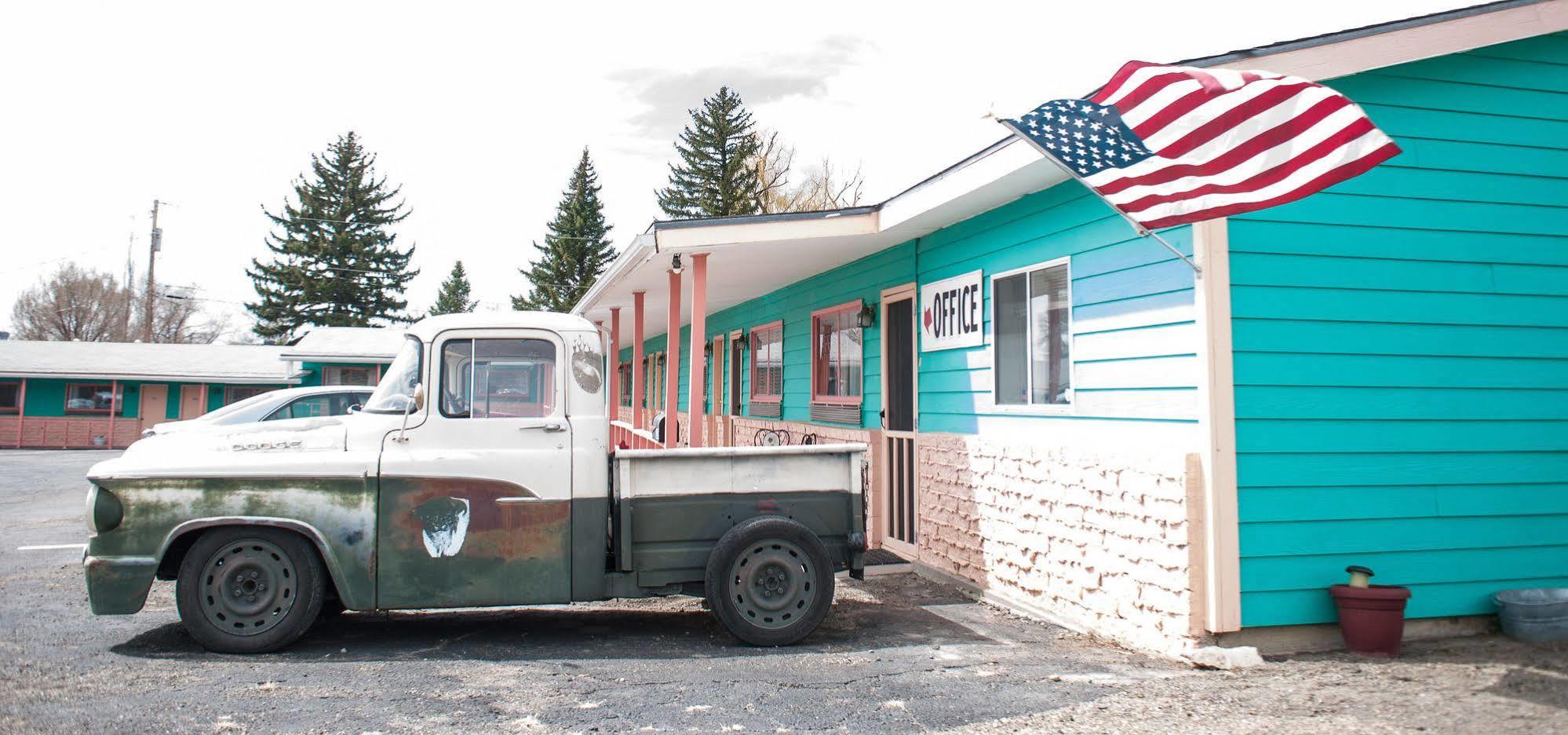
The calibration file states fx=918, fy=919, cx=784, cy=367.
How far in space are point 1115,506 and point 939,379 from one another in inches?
104

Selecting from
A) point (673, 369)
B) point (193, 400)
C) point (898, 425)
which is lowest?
point (898, 425)

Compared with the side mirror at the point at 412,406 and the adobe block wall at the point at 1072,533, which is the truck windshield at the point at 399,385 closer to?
the side mirror at the point at 412,406

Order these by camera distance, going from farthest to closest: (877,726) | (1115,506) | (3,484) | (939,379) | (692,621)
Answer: (3,484)
(939,379)
(692,621)
(1115,506)
(877,726)

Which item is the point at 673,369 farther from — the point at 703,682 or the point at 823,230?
the point at 703,682

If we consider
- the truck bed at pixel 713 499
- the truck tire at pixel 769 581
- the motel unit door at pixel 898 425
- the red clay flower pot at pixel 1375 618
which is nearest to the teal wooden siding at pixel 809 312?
the motel unit door at pixel 898 425

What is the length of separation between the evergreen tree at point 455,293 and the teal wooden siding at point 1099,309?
5219cm

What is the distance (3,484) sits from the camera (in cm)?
1603

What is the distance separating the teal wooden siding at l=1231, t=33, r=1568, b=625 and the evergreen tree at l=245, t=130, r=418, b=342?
46859mm

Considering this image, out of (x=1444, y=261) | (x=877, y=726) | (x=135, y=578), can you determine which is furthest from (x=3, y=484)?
(x=1444, y=261)

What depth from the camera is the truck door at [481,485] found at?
17.0 feet

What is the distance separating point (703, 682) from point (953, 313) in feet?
13.6

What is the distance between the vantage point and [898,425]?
8.95 m

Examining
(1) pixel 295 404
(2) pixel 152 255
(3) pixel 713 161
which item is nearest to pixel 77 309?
(2) pixel 152 255

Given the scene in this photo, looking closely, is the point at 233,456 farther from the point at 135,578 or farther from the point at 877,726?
the point at 877,726
